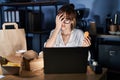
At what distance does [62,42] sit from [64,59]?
738 mm

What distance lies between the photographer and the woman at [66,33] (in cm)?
206

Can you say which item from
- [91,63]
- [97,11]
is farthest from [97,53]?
[91,63]

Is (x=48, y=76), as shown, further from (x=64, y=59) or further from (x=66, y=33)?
(x=66, y=33)

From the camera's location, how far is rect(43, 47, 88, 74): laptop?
58.6 inches

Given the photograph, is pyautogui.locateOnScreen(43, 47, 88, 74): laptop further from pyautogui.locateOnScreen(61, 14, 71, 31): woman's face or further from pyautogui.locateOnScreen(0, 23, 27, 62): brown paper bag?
pyautogui.locateOnScreen(0, 23, 27, 62): brown paper bag

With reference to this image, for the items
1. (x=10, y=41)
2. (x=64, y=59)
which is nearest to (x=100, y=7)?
(x=10, y=41)

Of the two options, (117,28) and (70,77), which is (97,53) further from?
(70,77)

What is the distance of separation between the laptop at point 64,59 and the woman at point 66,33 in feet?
1.70

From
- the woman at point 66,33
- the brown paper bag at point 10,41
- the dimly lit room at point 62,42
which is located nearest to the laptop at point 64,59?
the dimly lit room at point 62,42

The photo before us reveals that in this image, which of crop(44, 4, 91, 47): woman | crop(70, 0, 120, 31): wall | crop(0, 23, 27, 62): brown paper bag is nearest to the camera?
crop(44, 4, 91, 47): woman

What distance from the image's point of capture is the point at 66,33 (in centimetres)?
225

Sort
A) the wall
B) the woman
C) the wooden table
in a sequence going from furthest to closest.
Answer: the wall → the woman → the wooden table

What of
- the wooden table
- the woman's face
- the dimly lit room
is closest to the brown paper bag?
the dimly lit room

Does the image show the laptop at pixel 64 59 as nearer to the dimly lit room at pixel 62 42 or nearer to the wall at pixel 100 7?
the dimly lit room at pixel 62 42
